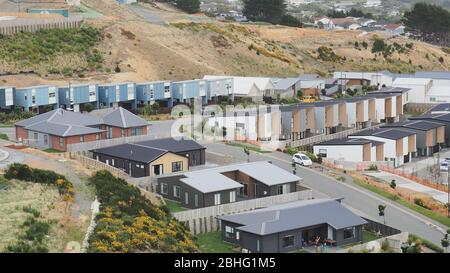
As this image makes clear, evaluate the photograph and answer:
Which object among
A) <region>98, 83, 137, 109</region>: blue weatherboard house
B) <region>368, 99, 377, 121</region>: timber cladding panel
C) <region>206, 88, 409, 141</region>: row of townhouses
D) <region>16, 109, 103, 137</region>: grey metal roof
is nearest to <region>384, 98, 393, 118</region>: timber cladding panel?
<region>206, 88, 409, 141</region>: row of townhouses

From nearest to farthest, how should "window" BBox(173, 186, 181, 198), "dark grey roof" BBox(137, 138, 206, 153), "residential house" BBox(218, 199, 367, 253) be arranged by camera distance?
1. "residential house" BBox(218, 199, 367, 253)
2. "window" BBox(173, 186, 181, 198)
3. "dark grey roof" BBox(137, 138, 206, 153)

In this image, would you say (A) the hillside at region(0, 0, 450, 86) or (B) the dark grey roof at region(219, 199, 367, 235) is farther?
(A) the hillside at region(0, 0, 450, 86)

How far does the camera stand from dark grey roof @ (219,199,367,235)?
1089 inches

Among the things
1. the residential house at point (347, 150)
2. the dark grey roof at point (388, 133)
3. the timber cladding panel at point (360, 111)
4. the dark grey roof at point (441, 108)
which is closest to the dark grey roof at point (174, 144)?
the residential house at point (347, 150)

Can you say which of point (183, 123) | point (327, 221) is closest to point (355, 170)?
point (183, 123)

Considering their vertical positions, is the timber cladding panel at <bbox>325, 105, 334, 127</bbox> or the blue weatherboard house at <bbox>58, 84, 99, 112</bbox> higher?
the blue weatherboard house at <bbox>58, 84, 99, 112</bbox>

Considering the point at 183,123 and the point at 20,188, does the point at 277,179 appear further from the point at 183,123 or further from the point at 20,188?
the point at 183,123

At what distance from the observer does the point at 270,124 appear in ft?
153

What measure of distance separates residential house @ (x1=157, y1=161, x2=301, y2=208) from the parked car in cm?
362

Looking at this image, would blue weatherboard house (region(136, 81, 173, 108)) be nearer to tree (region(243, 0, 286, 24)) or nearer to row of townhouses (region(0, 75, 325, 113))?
row of townhouses (region(0, 75, 325, 113))

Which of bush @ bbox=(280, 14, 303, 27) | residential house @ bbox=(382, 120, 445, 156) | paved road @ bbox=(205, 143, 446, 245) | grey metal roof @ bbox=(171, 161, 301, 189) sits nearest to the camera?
paved road @ bbox=(205, 143, 446, 245)

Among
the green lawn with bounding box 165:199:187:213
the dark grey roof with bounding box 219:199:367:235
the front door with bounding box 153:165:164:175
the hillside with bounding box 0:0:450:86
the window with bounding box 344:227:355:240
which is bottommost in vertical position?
the window with bounding box 344:227:355:240

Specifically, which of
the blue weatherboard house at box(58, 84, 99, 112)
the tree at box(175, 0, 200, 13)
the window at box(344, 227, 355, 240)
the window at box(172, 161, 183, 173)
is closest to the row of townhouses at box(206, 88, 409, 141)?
the blue weatherboard house at box(58, 84, 99, 112)

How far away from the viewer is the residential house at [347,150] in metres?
43.9
